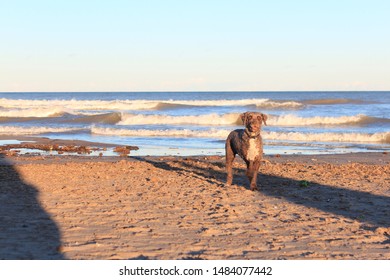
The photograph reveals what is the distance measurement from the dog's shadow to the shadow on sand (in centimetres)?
346

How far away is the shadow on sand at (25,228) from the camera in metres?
5.62

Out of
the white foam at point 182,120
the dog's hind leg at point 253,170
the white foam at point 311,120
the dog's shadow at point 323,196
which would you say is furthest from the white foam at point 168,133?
the dog's hind leg at point 253,170

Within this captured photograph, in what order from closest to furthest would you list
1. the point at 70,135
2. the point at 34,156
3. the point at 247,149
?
1. the point at 247,149
2. the point at 34,156
3. the point at 70,135

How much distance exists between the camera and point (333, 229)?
6.91m

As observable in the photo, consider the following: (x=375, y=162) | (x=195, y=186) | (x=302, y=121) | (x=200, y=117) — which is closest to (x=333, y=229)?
(x=195, y=186)

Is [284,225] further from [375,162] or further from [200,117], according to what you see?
[200,117]

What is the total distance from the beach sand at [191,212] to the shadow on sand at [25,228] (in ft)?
0.04

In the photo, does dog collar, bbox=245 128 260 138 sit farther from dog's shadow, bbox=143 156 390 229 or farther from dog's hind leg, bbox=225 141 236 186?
dog's shadow, bbox=143 156 390 229

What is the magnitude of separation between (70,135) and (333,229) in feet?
62.1

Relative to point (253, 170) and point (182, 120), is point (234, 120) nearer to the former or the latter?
point (182, 120)

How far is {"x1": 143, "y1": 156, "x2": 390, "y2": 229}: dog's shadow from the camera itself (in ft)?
25.8

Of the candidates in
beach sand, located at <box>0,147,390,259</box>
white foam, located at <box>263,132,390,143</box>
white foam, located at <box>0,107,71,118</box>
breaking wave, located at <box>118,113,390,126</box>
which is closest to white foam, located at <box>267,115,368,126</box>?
breaking wave, located at <box>118,113,390,126</box>

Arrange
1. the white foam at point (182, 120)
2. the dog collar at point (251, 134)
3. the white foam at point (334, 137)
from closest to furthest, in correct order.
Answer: the dog collar at point (251, 134) < the white foam at point (334, 137) < the white foam at point (182, 120)

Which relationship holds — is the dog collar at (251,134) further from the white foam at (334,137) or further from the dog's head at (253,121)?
the white foam at (334,137)
